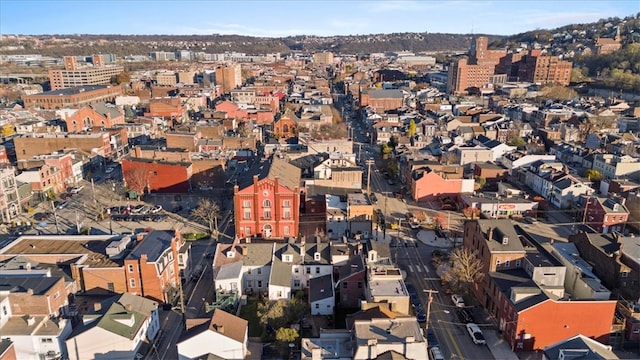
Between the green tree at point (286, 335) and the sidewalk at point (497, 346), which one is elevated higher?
the green tree at point (286, 335)

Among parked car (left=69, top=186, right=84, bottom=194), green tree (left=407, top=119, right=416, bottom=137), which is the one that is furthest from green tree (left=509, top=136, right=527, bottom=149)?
parked car (left=69, top=186, right=84, bottom=194)

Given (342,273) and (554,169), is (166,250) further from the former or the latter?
(554,169)

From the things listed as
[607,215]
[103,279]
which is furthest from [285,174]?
[607,215]

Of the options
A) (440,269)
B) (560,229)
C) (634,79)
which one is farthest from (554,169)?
(634,79)

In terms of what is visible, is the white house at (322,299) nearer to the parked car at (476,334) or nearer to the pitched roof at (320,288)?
the pitched roof at (320,288)

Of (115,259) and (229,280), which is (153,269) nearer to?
(115,259)

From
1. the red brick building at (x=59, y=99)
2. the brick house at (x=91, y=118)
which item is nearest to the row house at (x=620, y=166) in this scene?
the brick house at (x=91, y=118)
